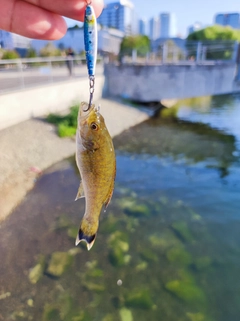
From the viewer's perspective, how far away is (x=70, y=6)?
2.27m

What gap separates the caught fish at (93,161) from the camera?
2.73 meters

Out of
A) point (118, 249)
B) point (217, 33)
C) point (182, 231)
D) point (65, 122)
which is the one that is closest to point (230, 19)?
point (65, 122)

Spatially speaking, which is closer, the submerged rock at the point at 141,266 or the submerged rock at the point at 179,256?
the submerged rock at the point at 141,266

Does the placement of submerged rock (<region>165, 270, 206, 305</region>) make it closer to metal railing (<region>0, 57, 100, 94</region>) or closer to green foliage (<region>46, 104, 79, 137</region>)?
green foliage (<region>46, 104, 79, 137</region>)

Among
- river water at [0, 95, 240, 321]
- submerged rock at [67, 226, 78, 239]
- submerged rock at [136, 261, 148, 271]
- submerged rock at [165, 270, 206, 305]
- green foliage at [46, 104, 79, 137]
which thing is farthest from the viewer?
green foliage at [46, 104, 79, 137]

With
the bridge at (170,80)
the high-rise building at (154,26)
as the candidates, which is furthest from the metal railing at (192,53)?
the high-rise building at (154,26)

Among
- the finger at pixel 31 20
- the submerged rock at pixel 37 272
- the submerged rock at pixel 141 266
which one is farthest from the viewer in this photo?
the submerged rock at pixel 141 266

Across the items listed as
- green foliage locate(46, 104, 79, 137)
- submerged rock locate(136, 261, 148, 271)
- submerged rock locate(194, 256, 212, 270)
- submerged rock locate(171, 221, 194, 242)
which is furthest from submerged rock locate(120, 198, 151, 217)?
green foliage locate(46, 104, 79, 137)

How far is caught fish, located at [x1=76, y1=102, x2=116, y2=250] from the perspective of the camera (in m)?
2.73

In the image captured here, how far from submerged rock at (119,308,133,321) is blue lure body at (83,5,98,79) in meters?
6.23

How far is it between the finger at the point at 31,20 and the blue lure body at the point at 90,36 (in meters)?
0.34

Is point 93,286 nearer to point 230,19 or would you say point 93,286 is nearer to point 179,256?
point 179,256

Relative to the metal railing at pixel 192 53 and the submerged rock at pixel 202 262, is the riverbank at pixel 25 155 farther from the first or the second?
the metal railing at pixel 192 53

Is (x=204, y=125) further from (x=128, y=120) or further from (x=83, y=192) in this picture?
(x=83, y=192)
